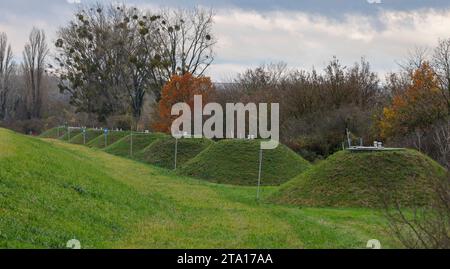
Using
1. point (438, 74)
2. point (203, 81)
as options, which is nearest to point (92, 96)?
point (203, 81)

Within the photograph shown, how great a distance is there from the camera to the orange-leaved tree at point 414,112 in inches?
1207

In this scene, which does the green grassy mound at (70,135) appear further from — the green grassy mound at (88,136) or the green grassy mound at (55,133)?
the green grassy mound at (55,133)

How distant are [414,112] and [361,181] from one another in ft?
49.0

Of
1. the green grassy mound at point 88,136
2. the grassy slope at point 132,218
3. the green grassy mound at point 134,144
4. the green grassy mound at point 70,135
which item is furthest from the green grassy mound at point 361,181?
the green grassy mound at point 70,135

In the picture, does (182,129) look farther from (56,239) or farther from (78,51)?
(56,239)

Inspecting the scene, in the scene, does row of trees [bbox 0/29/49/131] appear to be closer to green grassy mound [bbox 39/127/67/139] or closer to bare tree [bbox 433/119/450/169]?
green grassy mound [bbox 39/127/67/139]

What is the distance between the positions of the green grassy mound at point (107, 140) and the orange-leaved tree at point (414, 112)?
2248 cm

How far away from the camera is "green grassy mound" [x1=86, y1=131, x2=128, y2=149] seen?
47.1 meters

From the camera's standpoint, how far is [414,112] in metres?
31.5

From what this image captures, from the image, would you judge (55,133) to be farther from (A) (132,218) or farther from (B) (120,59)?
(A) (132,218)

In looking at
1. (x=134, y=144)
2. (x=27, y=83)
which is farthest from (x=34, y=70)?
(x=134, y=144)

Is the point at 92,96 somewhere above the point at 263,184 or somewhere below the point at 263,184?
above
